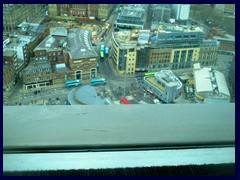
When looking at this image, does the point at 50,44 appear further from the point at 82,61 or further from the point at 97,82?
the point at 97,82

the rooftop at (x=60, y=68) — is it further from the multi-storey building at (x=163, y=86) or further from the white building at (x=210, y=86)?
the white building at (x=210, y=86)

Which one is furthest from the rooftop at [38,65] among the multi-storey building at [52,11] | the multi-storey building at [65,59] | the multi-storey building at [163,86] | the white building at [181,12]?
the white building at [181,12]

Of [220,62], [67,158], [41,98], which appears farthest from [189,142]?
[220,62]

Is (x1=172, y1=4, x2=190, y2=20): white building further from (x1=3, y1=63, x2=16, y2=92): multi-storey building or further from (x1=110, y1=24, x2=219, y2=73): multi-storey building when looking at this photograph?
(x1=3, y1=63, x2=16, y2=92): multi-storey building

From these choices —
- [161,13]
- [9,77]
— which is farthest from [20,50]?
[161,13]

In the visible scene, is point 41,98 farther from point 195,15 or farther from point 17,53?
point 195,15
